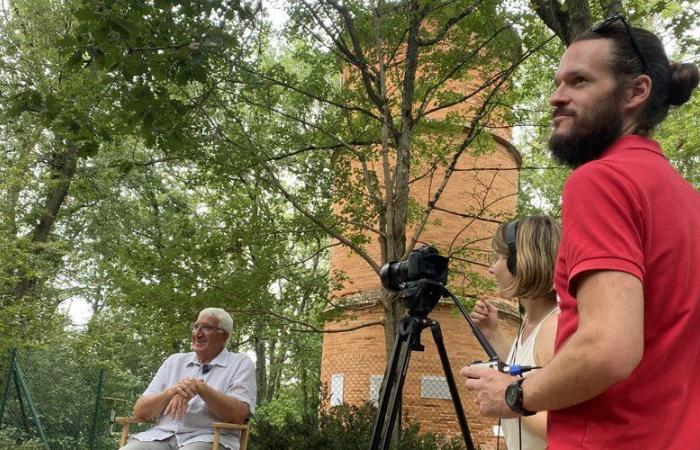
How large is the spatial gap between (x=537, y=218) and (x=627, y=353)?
1216 mm

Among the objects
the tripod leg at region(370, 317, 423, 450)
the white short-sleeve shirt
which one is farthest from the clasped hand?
the tripod leg at region(370, 317, 423, 450)

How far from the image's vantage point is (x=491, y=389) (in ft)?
4.85

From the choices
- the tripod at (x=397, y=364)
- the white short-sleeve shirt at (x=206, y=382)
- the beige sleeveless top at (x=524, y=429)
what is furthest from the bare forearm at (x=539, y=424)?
the white short-sleeve shirt at (x=206, y=382)

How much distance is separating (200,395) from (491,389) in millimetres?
3438

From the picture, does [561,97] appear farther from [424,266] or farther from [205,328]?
[205,328]

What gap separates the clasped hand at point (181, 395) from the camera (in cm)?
446

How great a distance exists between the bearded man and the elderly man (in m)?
3.48

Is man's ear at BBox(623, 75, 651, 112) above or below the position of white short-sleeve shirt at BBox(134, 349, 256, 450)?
above

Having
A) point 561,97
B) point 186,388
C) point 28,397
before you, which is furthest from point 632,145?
point 28,397

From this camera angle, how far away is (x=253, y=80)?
25.6 ft

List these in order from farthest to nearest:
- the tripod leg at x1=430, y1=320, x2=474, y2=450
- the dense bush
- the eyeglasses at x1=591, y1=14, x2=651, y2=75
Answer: the dense bush, the tripod leg at x1=430, y1=320, x2=474, y2=450, the eyeglasses at x1=591, y1=14, x2=651, y2=75

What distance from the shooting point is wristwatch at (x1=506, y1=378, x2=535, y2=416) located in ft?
4.54

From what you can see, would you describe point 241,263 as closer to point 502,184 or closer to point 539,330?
point 539,330

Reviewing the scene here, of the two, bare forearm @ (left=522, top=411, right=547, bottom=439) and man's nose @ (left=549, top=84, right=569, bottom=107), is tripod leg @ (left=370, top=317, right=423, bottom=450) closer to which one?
bare forearm @ (left=522, top=411, right=547, bottom=439)
